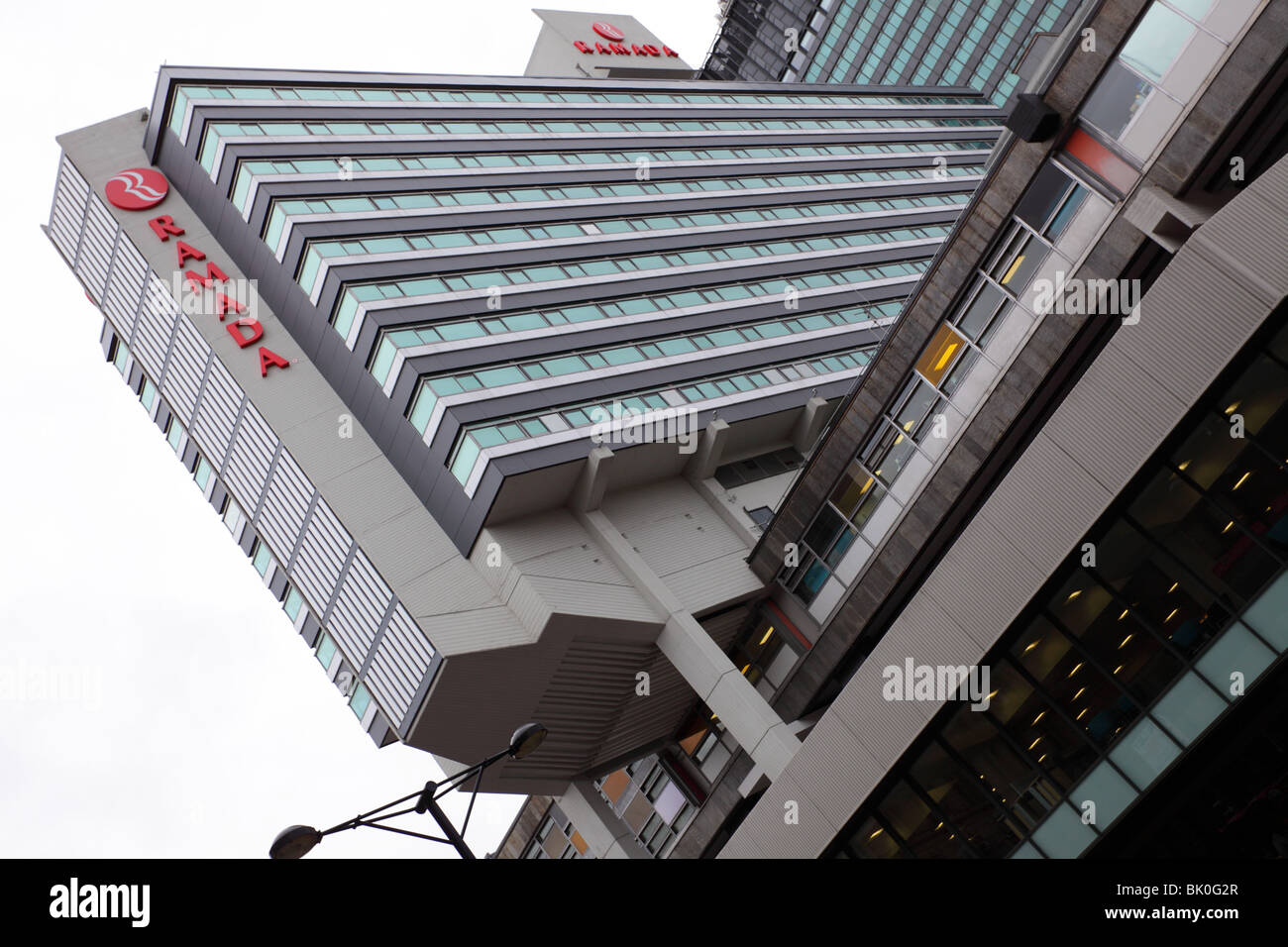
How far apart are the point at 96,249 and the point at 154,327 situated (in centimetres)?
547

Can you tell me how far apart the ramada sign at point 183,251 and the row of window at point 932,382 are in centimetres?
2267

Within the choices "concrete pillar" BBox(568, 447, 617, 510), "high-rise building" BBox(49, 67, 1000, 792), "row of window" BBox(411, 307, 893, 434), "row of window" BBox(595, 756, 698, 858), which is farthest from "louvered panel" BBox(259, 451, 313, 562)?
"row of window" BBox(595, 756, 698, 858)

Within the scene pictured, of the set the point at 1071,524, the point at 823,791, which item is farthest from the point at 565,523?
Answer: the point at 1071,524

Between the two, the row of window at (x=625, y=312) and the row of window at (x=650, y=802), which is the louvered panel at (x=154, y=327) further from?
the row of window at (x=650, y=802)

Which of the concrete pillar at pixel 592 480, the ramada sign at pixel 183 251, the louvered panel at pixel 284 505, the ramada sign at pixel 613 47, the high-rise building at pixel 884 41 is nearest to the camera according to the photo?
the concrete pillar at pixel 592 480

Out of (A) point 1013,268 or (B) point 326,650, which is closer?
(A) point 1013,268

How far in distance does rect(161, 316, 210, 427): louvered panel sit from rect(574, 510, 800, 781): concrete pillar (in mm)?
18293

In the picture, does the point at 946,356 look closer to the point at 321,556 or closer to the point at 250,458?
the point at 321,556

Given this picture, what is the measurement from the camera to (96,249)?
51969 millimetres

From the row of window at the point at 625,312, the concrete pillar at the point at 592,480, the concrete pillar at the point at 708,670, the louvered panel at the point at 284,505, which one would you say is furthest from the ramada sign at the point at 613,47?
the concrete pillar at the point at 708,670

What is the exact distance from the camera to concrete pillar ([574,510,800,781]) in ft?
→ 129

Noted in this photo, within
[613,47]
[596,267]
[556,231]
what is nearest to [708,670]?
[596,267]

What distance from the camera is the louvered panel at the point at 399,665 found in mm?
38844

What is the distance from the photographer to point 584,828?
4997 centimetres
